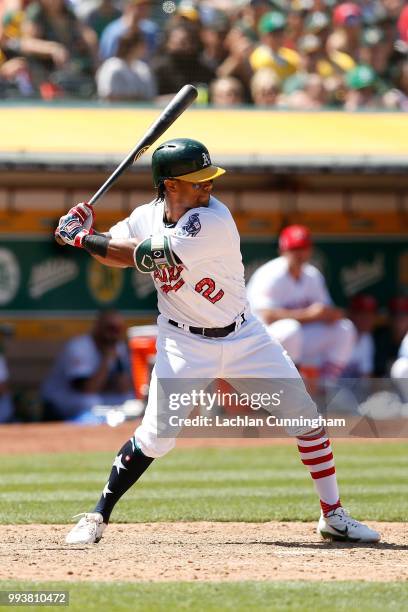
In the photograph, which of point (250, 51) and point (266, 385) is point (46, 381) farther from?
point (266, 385)

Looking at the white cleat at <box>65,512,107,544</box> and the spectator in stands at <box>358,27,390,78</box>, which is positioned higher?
the spectator in stands at <box>358,27,390,78</box>

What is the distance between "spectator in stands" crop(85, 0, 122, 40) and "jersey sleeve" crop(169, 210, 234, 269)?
27.1 feet

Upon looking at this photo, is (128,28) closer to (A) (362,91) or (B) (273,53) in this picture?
(B) (273,53)

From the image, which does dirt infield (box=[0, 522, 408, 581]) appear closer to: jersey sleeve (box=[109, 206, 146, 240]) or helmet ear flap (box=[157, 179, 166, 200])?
jersey sleeve (box=[109, 206, 146, 240])

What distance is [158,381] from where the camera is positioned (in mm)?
5168

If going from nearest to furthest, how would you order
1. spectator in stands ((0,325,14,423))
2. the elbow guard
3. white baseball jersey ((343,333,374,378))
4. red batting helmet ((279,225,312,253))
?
the elbow guard < red batting helmet ((279,225,312,253)) < spectator in stands ((0,325,14,423)) < white baseball jersey ((343,333,374,378))

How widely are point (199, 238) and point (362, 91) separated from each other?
825 cm

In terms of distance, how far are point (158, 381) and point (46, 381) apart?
6.37 metres

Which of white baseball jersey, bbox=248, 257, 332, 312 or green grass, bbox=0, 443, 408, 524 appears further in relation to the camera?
white baseball jersey, bbox=248, 257, 332, 312

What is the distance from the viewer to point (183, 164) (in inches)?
201

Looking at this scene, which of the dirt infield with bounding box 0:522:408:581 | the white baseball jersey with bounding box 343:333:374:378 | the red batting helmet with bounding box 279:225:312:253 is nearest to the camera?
the dirt infield with bounding box 0:522:408:581

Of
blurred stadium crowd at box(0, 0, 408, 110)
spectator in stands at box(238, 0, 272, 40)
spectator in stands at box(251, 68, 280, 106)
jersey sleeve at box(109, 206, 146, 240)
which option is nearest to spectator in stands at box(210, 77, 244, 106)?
blurred stadium crowd at box(0, 0, 408, 110)

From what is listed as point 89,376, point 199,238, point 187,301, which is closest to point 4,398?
point 89,376

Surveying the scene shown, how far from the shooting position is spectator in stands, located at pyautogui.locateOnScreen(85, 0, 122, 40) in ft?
42.5
